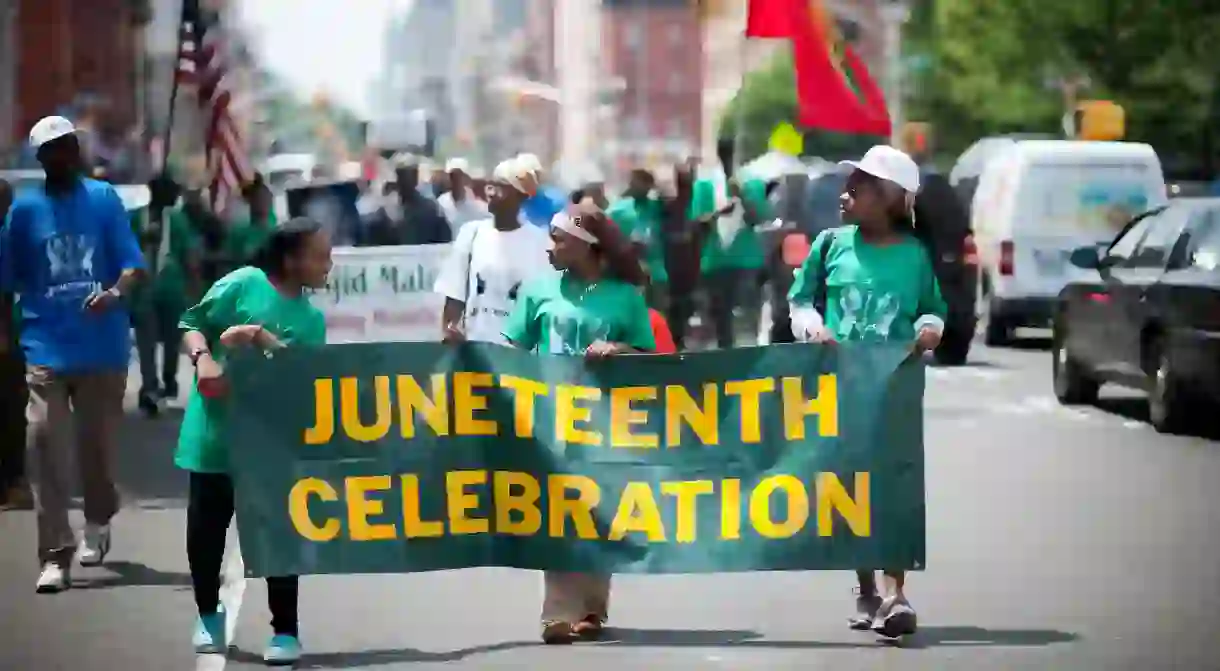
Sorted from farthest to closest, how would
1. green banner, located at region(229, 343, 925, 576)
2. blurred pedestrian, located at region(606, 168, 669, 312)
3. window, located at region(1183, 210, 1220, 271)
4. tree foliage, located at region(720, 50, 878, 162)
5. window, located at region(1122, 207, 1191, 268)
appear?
tree foliage, located at region(720, 50, 878, 162) < blurred pedestrian, located at region(606, 168, 669, 312) < window, located at region(1122, 207, 1191, 268) < window, located at region(1183, 210, 1220, 271) < green banner, located at region(229, 343, 925, 576)

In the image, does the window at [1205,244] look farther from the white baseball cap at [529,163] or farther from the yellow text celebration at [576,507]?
the yellow text celebration at [576,507]

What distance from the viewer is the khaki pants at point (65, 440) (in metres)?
10.5

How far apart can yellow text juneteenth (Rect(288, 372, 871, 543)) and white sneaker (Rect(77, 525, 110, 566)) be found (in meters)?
2.50

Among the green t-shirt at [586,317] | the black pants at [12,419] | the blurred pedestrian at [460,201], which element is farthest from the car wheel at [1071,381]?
the green t-shirt at [586,317]

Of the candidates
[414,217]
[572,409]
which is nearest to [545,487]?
[572,409]

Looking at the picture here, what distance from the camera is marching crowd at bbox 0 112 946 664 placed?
345 inches

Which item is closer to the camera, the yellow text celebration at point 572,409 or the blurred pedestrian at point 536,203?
the yellow text celebration at point 572,409

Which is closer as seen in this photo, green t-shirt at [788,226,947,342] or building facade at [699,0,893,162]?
green t-shirt at [788,226,947,342]

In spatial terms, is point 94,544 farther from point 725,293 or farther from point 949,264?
point 949,264

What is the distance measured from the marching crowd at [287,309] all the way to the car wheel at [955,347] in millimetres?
10579

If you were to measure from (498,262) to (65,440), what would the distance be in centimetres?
205

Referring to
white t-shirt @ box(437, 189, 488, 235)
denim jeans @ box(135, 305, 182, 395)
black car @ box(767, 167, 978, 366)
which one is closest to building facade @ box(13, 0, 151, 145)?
white t-shirt @ box(437, 189, 488, 235)

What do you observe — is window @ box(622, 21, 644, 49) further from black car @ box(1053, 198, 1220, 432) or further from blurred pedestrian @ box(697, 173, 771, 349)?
black car @ box(1053, 198, 1220, 432)

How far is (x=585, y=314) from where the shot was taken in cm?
905
